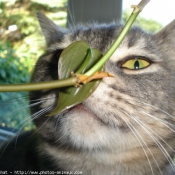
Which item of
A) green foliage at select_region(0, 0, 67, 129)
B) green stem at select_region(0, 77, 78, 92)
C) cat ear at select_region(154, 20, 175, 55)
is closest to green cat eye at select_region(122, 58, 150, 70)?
cat ear at select_region(154, 20, 175, 55)

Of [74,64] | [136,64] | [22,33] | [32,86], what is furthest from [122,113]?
[22,33]

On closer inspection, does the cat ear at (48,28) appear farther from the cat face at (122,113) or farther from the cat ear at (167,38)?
the cat ear at (167,38)

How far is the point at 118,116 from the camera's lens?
743 mm

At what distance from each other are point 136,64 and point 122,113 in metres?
0.20

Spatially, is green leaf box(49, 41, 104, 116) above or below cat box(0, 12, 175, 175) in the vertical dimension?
above

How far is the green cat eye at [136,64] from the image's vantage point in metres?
0.87

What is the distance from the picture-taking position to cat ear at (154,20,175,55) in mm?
1033

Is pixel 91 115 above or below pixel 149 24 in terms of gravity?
below

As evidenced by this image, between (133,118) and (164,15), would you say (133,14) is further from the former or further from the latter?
(164,15)

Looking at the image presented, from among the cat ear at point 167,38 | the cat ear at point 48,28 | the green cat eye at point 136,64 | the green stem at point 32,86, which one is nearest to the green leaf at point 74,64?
the green stem at point 32,86

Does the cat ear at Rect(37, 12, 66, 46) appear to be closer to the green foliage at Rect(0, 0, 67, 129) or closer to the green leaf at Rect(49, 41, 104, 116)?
the green foliage at Rect(0, 0, 67, 129)

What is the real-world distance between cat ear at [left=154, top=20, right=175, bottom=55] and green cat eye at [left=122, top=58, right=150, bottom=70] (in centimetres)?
17

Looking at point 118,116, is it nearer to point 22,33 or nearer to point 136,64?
point 136,64

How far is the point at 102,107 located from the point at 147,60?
279 millimetres
